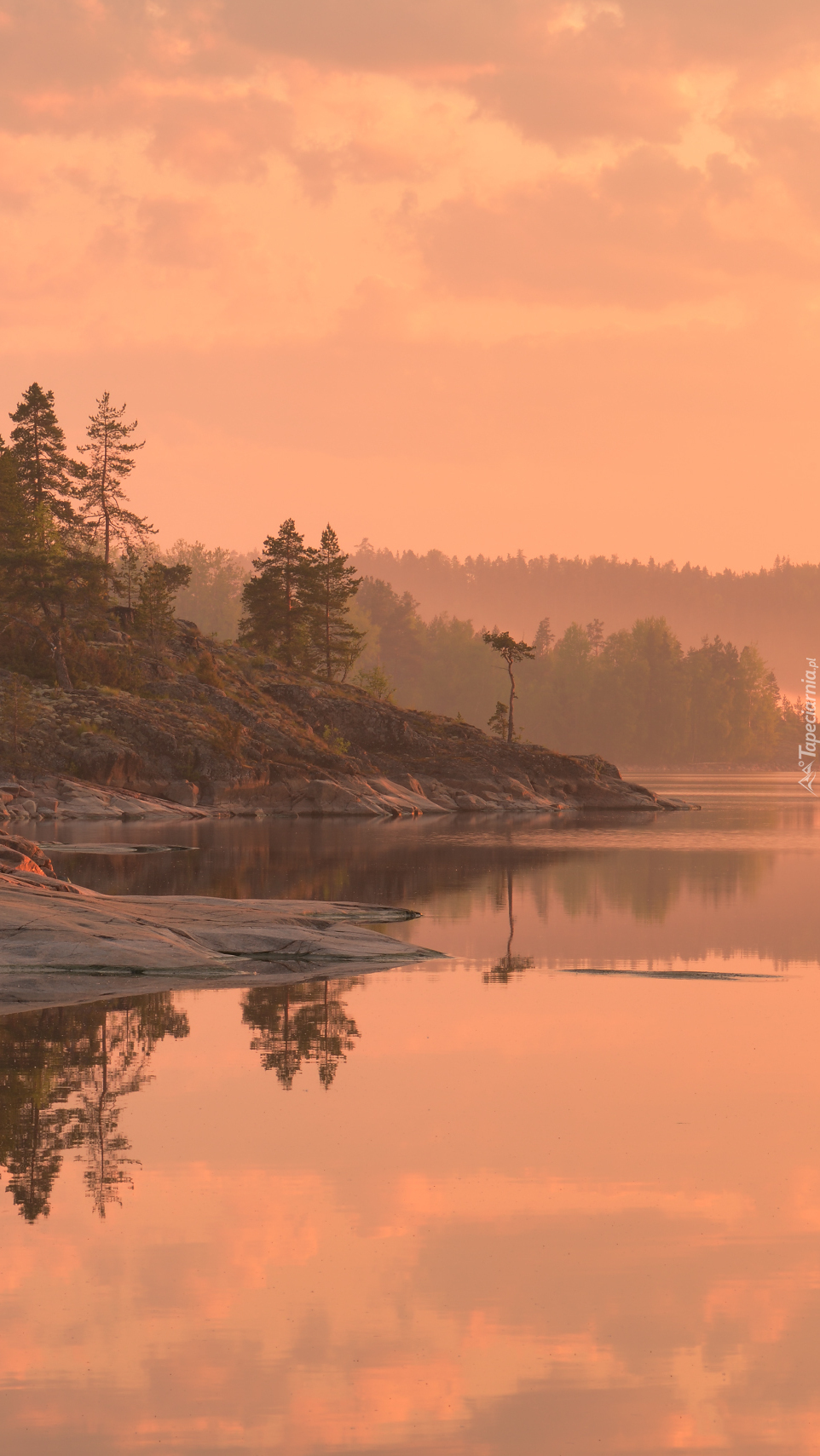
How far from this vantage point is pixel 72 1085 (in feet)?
41.8

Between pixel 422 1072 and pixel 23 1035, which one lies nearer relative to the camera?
pixel 422 1072

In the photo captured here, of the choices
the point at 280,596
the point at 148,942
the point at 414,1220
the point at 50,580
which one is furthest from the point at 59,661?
the point at 414,1220

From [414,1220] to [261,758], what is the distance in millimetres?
72856

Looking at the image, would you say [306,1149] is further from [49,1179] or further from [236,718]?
[236,718]

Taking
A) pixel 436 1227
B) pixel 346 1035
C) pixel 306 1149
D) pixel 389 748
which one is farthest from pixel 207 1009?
pixel 389 748

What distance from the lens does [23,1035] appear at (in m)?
14.9

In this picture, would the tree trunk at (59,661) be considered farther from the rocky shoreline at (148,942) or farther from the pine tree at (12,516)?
the rocky shoreline at (148,942)

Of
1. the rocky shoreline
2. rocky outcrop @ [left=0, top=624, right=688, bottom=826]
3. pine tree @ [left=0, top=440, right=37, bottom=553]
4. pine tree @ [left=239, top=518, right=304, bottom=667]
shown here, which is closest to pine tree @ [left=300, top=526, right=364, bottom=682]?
pine tree @ [left=239, top=518, right=304, bottom=667]

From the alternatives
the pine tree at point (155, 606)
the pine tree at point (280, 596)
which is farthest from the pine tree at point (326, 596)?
the pine tree at point (155, 606)

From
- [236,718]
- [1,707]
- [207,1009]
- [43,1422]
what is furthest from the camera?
[236,718]

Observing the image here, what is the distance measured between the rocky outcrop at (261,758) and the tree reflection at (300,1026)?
42.9 meters

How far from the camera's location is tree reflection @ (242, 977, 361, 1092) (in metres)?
14.1

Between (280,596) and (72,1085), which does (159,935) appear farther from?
(280,596)

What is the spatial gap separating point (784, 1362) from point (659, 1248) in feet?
5.35
